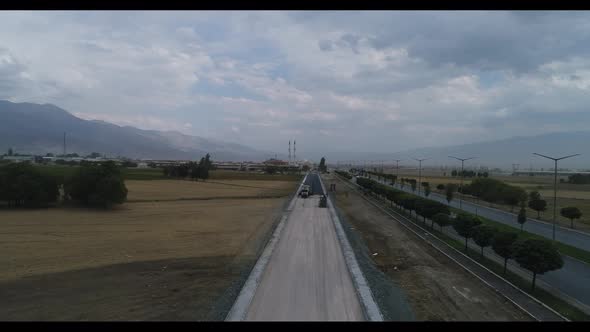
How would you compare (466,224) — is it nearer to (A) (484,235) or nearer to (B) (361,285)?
(A) (484,235)

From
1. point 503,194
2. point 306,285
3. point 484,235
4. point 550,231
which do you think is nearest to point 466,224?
point 484,235

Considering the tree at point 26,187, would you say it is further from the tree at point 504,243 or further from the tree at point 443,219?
the tree at point 504,243

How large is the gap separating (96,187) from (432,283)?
3355cm

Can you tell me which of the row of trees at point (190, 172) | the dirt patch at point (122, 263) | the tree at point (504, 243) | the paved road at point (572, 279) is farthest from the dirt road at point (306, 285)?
the row of trees at point (190, 172)

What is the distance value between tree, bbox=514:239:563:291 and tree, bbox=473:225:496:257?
3.47m

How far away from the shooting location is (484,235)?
18.2 m

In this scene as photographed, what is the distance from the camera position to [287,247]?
816 inches

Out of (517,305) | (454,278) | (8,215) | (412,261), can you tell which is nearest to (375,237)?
(412,261)

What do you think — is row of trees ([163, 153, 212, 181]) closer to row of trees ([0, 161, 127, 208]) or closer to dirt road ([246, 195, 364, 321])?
row of trees ([0, 161, 127, 208])

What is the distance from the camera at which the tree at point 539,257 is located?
44.2 ft

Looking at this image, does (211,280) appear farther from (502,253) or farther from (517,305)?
(502,253)

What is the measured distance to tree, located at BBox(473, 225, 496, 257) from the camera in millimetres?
17892

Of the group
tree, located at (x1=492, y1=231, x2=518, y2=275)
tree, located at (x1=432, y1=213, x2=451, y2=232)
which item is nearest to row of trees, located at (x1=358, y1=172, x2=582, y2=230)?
tree, located at (x1=432, y1=213, x2=451, y2=232)

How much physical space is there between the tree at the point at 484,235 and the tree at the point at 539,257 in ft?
11.4
